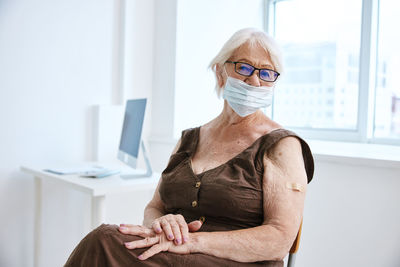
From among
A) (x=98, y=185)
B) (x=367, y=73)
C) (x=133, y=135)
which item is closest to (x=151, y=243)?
(x=98, y=185)

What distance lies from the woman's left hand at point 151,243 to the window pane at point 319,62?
6.14ft

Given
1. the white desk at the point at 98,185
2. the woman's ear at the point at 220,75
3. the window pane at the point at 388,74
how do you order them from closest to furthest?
the woman's ear at the point at 220,75 < the white desk at the point at 98,185 < the window pane at the point at 388,74

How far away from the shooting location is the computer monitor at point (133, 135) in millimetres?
2191

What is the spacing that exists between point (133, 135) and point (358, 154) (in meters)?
1.19

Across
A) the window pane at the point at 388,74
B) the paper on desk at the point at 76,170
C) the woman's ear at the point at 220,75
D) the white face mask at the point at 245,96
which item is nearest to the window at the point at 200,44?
the paper on desk at the point at 76,170

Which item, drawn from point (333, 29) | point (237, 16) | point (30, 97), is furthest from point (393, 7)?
point (30, 97)

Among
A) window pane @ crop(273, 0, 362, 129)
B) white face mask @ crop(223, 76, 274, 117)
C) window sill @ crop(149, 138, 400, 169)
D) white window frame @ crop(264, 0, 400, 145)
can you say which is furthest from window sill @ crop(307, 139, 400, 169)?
white face mask @ crop(223, 76, 274, 117)

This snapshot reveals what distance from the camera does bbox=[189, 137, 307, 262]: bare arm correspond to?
1215mm

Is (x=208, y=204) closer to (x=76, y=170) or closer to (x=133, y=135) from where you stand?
(x=133, y=135)

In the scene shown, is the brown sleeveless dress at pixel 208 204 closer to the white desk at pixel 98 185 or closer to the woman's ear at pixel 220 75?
the woman's ear at pixel 220 75

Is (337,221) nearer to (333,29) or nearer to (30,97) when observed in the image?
(333,29)

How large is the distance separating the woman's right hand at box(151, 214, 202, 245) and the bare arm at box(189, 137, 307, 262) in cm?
3

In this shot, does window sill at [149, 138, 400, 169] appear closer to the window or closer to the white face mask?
the white face mask

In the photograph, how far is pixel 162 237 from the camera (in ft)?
3.92
